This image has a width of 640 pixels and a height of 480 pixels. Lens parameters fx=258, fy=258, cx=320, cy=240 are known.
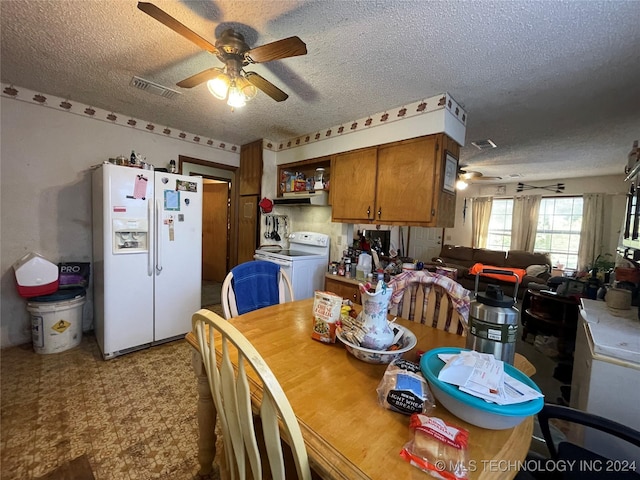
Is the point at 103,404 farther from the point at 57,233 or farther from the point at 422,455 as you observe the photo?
the point at 422,455

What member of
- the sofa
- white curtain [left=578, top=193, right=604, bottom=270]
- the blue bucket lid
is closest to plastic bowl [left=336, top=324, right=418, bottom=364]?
the blue bucket lid

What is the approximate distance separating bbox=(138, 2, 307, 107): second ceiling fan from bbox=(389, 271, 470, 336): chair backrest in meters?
1.34

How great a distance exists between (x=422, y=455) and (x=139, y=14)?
2.28 metres

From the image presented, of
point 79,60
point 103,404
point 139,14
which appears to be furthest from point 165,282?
point 139,14

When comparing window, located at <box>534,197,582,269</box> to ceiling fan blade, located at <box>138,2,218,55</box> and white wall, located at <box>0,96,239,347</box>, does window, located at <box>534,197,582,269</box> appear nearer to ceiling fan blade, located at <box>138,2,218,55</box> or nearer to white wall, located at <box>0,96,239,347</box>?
ceiling fan blade, located at <box>138,2,218,55</box>

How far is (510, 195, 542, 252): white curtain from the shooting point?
5.40 meters

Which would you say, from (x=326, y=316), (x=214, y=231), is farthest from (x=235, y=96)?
(x=214, y=231)

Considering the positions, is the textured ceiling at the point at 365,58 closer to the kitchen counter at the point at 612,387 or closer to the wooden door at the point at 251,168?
the wooden door at the point at 251,168

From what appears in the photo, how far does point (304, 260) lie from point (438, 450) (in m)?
2.45

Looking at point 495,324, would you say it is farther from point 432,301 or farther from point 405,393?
point 432,301

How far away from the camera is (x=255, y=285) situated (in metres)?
1.73

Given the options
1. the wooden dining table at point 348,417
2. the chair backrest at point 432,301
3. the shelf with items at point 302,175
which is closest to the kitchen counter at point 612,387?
the wooden dining table at point 348,417

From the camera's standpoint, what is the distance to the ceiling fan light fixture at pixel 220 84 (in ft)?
5.23

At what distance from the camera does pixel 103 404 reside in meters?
1.76
